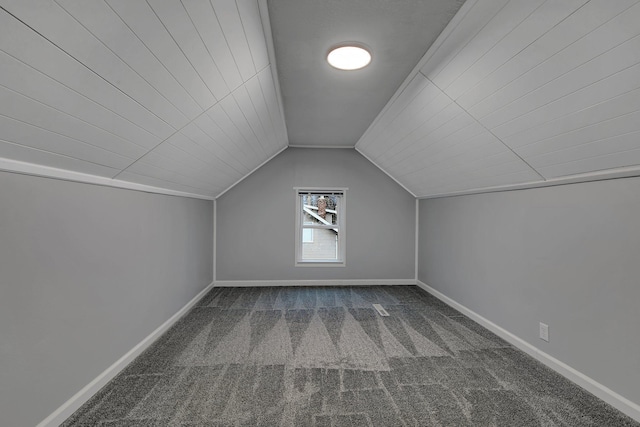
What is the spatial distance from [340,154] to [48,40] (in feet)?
13.9

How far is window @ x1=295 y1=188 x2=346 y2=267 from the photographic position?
504cm

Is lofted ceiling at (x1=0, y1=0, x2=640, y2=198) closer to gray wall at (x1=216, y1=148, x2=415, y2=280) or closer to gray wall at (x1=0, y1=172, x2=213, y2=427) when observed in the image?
gray wall at (x1=0, y1=172, x2=213, y2=427)

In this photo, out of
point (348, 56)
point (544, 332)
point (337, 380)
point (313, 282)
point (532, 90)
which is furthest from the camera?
point (313, 282)

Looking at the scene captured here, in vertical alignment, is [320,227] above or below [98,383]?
above

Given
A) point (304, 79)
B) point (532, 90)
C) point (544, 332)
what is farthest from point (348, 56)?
point (544, 332)

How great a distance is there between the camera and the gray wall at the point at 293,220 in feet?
16.1

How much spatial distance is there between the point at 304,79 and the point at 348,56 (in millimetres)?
537

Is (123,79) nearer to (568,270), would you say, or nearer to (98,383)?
(98,383)

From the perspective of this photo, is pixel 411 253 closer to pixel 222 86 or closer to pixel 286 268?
pixel 286 268

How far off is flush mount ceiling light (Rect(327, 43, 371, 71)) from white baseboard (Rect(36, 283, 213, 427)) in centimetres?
273

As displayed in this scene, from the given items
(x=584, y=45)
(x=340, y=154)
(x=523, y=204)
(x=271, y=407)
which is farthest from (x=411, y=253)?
(x=584, y=45)

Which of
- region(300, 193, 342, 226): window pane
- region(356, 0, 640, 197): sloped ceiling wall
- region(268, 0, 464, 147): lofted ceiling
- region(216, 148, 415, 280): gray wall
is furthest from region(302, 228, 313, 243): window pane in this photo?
region(356, 0, 640, 197): sloped ceiling wall

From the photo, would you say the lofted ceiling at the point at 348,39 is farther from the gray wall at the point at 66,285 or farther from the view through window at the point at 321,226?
the view through window at the point at 321,226

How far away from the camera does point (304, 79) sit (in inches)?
100
